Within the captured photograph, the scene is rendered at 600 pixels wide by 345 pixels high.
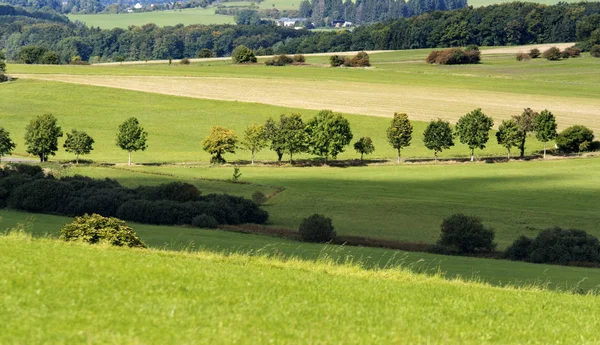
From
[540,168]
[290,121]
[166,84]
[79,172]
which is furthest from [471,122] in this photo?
[166,84]

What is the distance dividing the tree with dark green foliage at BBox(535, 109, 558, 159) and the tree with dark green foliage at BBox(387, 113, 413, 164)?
17.2 m

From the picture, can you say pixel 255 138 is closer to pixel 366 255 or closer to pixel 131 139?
pixel 131 139

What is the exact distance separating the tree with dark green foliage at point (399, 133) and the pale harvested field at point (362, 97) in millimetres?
19868

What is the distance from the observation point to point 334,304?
65.4ft

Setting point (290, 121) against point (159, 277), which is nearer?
point (159, 277)

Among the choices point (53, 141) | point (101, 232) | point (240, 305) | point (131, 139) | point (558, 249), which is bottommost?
point (558, 249)

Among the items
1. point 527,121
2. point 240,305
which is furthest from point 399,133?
point 240,305

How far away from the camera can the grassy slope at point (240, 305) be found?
53.2 ft

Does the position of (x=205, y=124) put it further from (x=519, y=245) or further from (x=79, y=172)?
(x=519, y=245)

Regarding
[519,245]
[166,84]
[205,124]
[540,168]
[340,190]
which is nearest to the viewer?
[519,245]

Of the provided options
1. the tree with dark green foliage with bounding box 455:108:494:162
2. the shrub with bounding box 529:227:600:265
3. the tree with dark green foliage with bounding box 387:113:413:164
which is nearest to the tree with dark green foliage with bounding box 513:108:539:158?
the tree with dark green foliage with bounding box 455:108:494:162

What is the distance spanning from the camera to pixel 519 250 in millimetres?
56031

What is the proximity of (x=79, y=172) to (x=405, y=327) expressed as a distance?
75.2 meters

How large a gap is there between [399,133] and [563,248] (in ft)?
209
